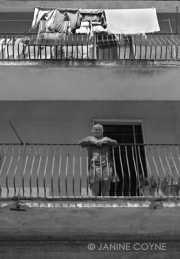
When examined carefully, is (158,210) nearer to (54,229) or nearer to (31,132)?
(54,229)

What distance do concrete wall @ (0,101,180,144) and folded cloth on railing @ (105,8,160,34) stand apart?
2.00m

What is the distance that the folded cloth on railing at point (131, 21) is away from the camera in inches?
490

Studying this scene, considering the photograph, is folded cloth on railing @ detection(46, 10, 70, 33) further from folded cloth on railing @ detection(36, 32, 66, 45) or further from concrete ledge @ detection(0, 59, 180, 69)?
concrete ledge @ detection(0, 59, 180, 69)

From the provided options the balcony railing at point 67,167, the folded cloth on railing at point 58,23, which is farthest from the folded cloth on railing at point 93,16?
the balcony railing at point 67,167

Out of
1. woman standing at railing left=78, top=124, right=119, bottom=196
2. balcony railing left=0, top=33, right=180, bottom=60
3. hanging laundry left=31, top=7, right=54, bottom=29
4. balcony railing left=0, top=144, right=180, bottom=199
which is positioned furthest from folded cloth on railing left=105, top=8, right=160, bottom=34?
woman standing at railing left=78, top=124, right=119, bottom=196

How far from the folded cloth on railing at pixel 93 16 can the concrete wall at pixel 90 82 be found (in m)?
2.03

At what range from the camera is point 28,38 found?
12719 millimetres

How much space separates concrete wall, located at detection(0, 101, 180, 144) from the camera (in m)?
12.3

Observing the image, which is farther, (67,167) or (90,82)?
(90,82)

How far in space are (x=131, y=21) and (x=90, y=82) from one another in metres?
2.22

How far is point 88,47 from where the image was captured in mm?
12609

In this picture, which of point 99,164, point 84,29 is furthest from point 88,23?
point 99,164

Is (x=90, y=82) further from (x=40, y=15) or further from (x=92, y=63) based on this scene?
(x=40, y=15)

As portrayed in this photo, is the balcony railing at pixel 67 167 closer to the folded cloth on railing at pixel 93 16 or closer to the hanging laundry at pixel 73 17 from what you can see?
the hanging laundry at pixel 73 17
